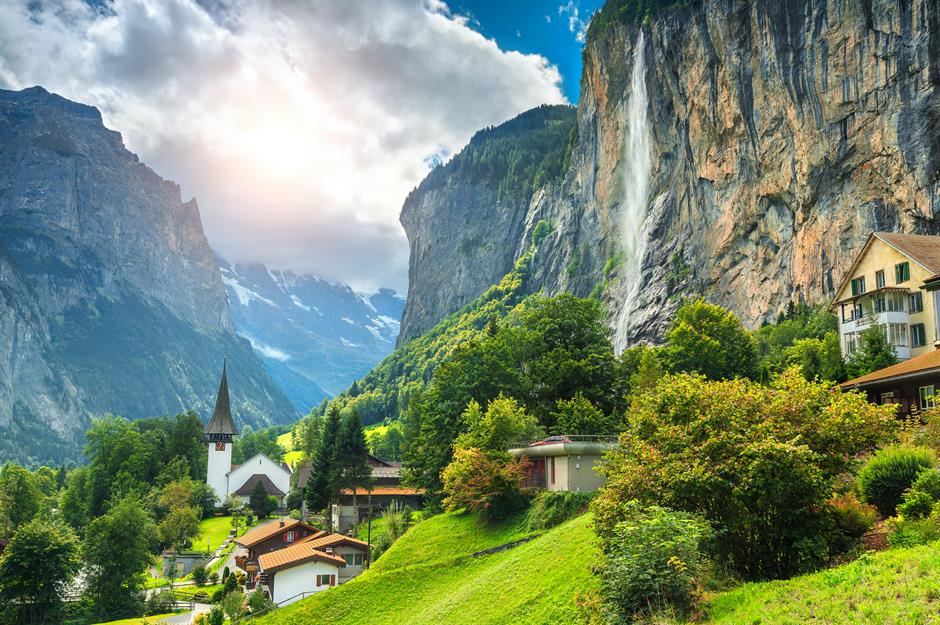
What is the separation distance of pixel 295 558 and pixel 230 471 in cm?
6823

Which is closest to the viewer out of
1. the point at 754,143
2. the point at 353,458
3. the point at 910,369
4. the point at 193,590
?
the point at 910,369

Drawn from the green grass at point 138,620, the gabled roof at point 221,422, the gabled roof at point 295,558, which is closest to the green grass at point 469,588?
the gabled roof at point 295,558

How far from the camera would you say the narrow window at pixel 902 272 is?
142 ft

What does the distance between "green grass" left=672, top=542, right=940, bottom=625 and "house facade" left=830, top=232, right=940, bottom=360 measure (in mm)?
29622

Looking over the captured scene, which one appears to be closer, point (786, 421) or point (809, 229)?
point (786, 421)

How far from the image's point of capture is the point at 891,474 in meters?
20.0

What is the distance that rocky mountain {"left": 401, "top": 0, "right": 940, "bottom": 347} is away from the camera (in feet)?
220

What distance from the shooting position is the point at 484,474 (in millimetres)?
40625

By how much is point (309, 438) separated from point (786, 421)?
124034mm

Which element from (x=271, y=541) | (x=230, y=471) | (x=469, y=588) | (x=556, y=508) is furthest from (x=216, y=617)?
(x=230, y=471)

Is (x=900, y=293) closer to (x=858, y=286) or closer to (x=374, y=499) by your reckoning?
(x=858, y=286)

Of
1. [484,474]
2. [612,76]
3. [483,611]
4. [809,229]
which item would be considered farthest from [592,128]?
[483,611]

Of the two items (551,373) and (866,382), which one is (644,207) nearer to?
(551,373)

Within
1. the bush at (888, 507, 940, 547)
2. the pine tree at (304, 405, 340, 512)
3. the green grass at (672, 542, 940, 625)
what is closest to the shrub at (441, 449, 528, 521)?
the green grass at (672, 542, 940, 625)
